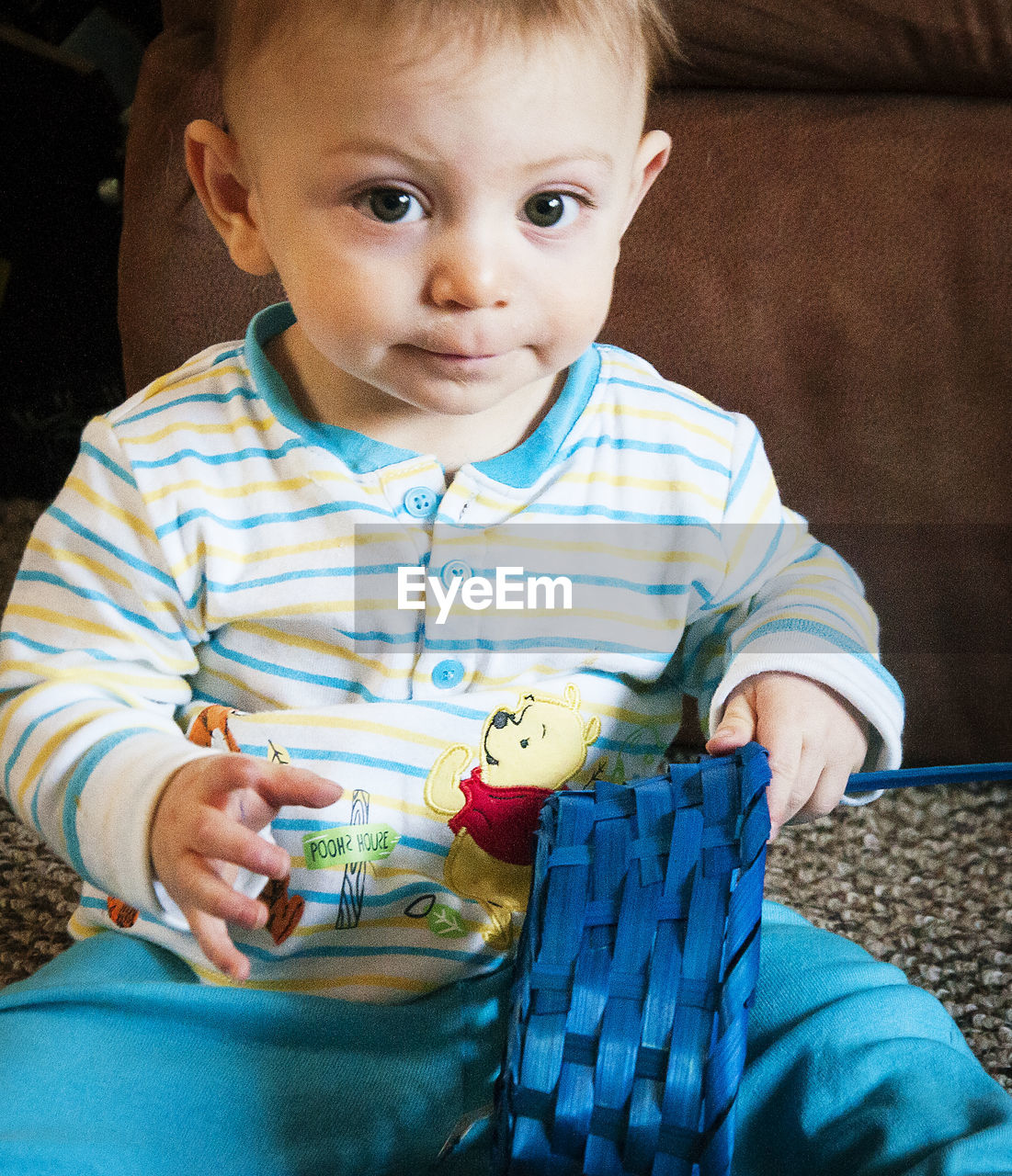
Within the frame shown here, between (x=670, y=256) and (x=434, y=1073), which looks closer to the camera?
(x=434, y=1073)

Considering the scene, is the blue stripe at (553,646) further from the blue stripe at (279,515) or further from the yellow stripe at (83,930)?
the yellow stripe at (83,930)

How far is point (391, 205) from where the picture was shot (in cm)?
34

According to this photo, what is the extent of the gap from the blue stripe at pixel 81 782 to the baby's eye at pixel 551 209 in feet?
0.66

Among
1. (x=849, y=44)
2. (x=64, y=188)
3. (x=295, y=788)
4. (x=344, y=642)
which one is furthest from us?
(x=64, y=188)

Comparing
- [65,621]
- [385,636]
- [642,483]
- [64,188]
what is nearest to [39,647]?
[65,621]

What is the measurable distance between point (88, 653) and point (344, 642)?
86mm

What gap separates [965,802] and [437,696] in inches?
13.4

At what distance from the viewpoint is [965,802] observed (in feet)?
2.01

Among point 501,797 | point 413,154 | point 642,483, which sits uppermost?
point 413,154

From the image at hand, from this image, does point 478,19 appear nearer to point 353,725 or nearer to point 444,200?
point 444,200

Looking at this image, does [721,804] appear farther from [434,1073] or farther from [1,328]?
[1,328]

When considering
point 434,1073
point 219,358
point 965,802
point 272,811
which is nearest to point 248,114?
point 219,358

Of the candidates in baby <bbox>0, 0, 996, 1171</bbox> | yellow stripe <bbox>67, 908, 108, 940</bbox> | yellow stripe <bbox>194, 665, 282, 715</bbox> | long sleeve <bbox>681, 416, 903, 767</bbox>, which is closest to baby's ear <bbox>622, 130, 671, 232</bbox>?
baby <bbox>0, 0, 996, 1171</bbox>

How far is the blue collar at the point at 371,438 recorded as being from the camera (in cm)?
41
